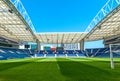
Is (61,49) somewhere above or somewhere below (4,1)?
below

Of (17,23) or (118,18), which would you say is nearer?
(118,18)

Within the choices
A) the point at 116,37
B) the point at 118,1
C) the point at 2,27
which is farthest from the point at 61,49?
the point at 118,1

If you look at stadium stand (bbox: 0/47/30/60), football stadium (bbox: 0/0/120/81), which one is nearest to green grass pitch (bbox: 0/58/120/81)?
football stadium (bbox: 0/0/120/81)

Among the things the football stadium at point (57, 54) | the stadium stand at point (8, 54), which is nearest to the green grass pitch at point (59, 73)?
the football stadium at point (57, 54)

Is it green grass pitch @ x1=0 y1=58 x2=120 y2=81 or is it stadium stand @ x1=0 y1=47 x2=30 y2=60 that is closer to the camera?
green grass pitch @ x1=0 y1=58 x2=120 y2=81

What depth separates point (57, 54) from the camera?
308 ft

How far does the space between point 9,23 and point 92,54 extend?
50200 mm

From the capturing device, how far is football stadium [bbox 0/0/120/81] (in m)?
12.8

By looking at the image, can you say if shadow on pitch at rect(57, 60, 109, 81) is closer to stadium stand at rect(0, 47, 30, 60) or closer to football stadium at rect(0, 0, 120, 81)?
football stadium at rect(0, 0, 120, 81)

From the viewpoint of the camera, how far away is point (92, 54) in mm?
89438

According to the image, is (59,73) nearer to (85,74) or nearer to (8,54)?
(85,74)

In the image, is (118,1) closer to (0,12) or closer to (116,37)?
(0,12)

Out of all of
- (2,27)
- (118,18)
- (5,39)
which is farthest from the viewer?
(5,39)

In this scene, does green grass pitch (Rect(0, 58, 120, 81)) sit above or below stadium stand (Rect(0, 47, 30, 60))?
below
